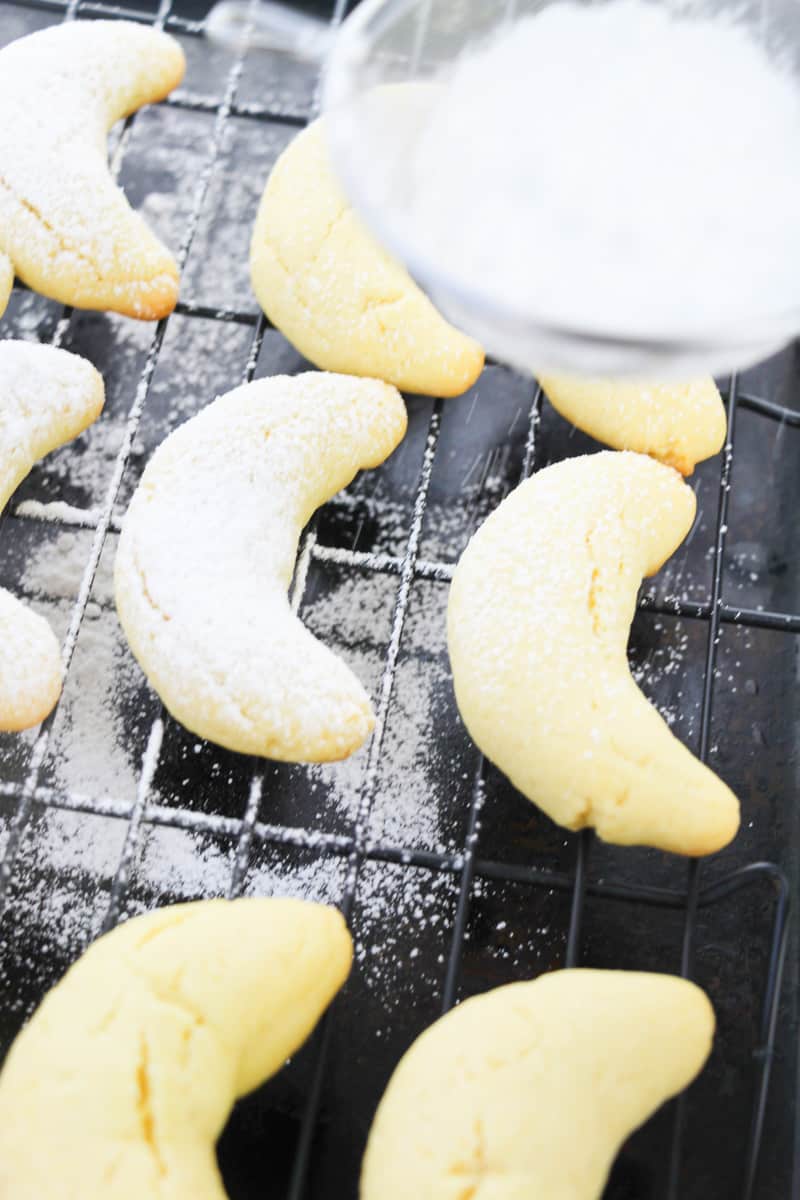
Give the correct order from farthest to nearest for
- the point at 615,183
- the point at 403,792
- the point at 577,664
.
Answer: the point at 403,792, the point at 577,664, the point at 615,183


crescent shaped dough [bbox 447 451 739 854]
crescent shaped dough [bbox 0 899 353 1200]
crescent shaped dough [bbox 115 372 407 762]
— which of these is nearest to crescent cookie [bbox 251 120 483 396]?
crescent shaped dough [bbox 115 372 407 762]

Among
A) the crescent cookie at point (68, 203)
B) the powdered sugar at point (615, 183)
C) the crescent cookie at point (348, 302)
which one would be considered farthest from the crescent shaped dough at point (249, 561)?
the powdered sugar at point (615, 183)

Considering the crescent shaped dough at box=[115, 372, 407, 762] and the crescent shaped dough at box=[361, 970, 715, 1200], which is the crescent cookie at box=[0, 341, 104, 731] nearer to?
the crescent shaped dough at box=[115, 372, 407, 762]

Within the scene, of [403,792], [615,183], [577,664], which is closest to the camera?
[615,183]

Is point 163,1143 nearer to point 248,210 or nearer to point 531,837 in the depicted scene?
point 531,837

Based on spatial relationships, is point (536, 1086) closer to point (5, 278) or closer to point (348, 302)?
point (348, 302)

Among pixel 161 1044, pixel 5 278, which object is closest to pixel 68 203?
pixel 5 278
